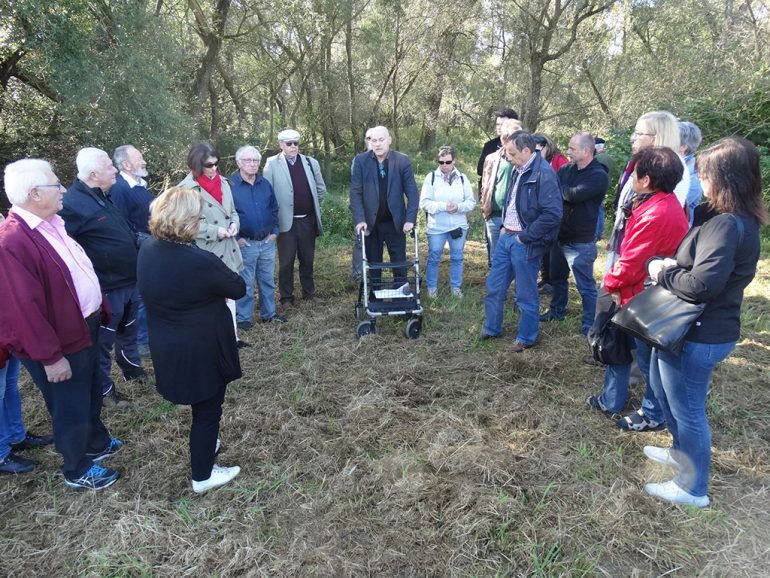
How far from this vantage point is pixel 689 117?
32.2 ft

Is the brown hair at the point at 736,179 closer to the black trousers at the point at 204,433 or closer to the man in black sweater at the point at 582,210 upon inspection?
Result: the man in black sweater at the point at 582,210

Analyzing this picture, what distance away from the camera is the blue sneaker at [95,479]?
9.93 feet

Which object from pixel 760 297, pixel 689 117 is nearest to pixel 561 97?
pixel 689 117

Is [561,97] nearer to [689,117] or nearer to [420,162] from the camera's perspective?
[420,162]

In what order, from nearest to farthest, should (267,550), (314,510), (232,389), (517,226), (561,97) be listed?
(267,550) < (314,510) < (232,389) < (517,226) < (561,97)

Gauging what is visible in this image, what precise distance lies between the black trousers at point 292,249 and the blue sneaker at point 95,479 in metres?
3.14

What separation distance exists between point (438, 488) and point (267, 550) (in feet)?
3.33

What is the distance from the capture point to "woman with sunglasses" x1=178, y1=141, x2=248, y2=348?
4.63 meters

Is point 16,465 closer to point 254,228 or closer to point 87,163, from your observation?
point 87,163

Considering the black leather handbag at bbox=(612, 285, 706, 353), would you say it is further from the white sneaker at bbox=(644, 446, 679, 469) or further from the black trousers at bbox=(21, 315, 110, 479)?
the black trousers at bbox=(21, 315, 110, 479)

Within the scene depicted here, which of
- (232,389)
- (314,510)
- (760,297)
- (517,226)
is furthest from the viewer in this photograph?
(760,297)

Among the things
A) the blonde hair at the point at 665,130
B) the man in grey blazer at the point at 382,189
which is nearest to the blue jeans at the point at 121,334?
the man in grey blazer at the point at 382,189

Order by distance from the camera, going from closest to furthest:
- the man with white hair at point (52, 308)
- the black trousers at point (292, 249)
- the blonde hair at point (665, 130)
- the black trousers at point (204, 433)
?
the man with white hair at point (52, 308) → the black trousers at point (204, 433) → the blonde hair at point (665, 130) → the black trousers at point (292, 249)

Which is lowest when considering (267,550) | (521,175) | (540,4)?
(267,550)
